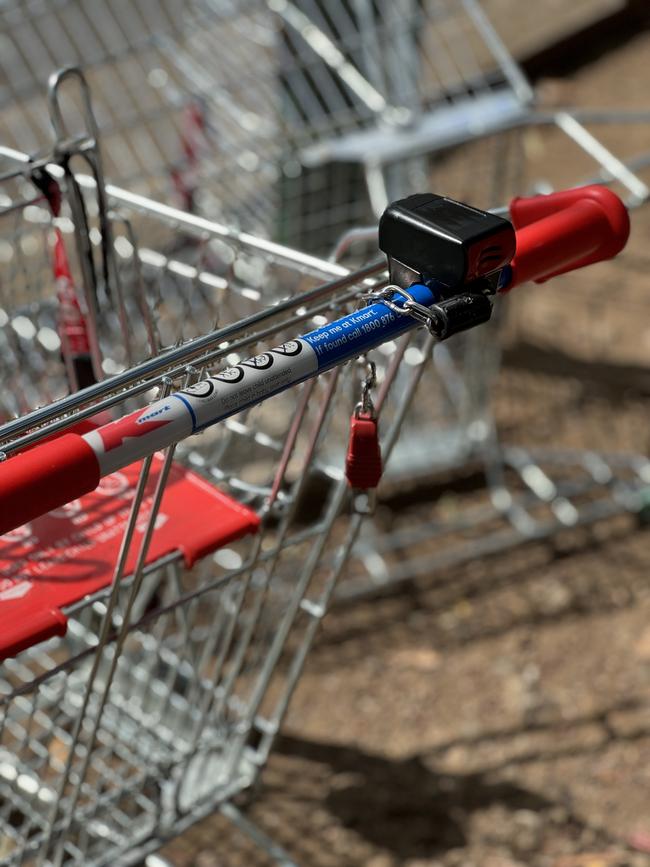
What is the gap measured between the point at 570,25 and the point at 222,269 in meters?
2.98

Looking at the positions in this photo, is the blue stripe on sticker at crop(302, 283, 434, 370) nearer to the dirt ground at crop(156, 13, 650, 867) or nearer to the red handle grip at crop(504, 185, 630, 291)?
the red handle grip at crop(504, 185, 630, 291)

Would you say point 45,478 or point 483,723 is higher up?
point 45,478

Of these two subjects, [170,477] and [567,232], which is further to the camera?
[170,477]

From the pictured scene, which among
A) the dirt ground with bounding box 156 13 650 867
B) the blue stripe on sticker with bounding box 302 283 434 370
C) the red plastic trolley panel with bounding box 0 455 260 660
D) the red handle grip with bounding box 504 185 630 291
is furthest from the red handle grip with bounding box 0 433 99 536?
the dirt ground with bounding box 156 13 650 867

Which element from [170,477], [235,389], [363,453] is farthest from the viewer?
[170,477]

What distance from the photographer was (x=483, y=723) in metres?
2.53

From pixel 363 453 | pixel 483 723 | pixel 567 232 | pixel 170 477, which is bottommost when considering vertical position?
pixel 483 723

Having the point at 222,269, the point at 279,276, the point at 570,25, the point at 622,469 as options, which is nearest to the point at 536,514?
the point at 622,469

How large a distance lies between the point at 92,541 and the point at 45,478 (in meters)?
0.64

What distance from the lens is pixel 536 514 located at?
10.2 feet

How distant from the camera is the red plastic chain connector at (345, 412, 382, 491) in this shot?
1397 millimetres

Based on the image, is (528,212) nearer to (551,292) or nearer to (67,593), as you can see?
(67,593)

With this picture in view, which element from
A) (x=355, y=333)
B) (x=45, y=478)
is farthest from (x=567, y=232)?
(x=45, y=478)

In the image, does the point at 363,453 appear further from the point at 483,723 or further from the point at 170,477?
the point at 483,723
